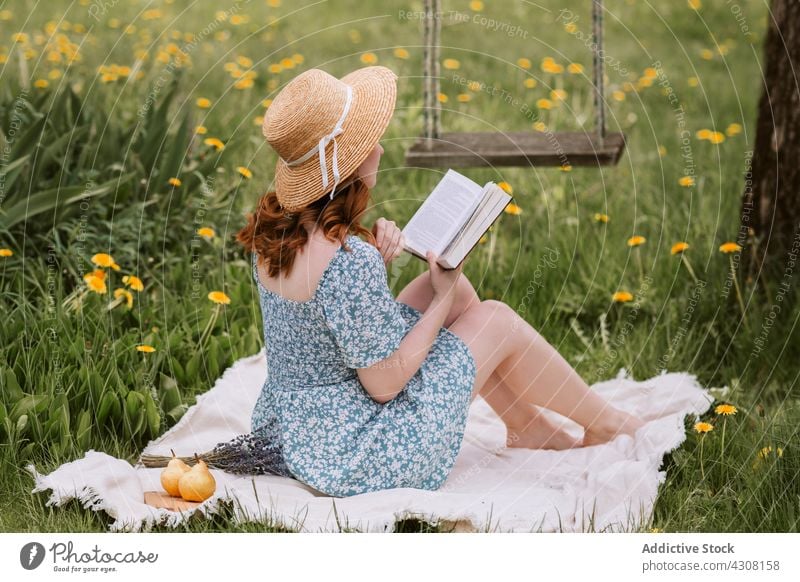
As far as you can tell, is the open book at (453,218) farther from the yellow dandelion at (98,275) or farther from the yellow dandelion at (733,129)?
the yellow dandelion at (733,129)

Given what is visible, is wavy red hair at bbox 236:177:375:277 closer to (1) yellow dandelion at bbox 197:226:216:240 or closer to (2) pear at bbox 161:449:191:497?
(2) pear at bbox 161:449:191:497

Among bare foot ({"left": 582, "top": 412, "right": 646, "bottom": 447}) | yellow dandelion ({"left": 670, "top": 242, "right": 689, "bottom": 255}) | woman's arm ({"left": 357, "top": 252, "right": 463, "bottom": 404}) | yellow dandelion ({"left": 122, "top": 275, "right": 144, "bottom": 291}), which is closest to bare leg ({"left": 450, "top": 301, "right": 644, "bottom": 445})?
bare foot ({"left": 582, "top": 412, "right": 646, "bottom": 447})

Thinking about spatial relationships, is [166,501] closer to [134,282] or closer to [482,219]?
[134,282]

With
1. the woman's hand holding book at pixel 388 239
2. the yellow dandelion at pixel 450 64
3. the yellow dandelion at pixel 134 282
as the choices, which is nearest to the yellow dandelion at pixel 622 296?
the woman's hand holding book at pixel 388 239

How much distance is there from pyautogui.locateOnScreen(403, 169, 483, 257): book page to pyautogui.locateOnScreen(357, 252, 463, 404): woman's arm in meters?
0.04

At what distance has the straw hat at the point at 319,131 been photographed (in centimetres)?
252

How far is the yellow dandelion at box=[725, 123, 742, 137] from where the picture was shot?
5.25 meters

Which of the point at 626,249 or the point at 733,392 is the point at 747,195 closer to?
the point at 626,249

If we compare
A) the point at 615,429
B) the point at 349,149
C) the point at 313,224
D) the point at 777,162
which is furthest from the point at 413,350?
the point at 777,162

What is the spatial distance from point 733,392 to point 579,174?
5.52 feet

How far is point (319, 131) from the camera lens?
2.54 metres

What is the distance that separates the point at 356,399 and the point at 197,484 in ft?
1.42

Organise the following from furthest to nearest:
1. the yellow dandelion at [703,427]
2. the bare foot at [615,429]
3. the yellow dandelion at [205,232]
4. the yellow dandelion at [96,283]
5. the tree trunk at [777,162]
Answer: the yellow dandelion at [205,232], the tree trunk at [777,162], the yellow dandelion at [96,283], the bare foot at [615,429], the yellow dandelion at [703,427]
